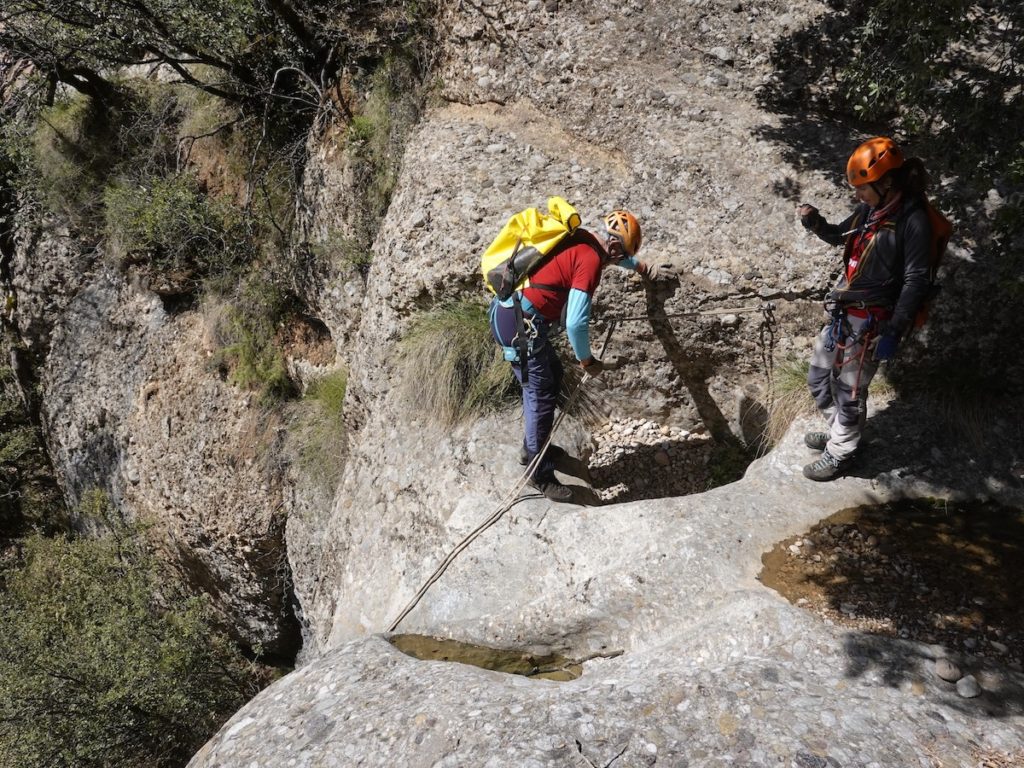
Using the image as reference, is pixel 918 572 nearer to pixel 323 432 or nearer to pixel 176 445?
pixel 323 432

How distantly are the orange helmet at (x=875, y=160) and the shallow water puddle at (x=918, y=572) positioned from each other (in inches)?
97.4

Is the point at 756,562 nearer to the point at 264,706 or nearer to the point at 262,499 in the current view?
the point at 264,706

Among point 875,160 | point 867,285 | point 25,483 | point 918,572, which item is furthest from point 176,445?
point 875,160

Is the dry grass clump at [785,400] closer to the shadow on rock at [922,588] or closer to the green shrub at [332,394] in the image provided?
the shadow on rock at [922,588]

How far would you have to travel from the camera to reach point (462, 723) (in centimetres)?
420

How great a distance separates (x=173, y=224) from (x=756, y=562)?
405 inches

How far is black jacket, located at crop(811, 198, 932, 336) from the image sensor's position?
4.54m

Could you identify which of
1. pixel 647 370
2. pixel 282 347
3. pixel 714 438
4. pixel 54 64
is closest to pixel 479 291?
pixel 647 370

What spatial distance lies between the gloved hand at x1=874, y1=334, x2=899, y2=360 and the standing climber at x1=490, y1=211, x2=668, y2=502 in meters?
2.00

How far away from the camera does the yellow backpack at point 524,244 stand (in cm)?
564

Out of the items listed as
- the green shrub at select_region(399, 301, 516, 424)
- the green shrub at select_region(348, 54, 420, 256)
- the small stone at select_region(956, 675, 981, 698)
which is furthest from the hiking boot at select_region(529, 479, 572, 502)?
the green shrub at select_region(348, 54, 420, 256)

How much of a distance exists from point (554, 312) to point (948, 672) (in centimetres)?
353

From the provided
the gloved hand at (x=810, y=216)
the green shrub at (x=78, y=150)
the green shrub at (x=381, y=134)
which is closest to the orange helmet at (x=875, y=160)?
the gloved hand at (x=810, y=216)

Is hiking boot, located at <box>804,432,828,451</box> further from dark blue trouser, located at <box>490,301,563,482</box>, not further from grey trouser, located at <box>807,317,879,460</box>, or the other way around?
dark blue trouser, located at <box>490,301,563,482</box>
